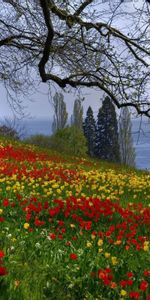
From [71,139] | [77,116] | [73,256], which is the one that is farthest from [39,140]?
[73,256]

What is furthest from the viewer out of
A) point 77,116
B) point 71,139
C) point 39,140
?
point 77,116

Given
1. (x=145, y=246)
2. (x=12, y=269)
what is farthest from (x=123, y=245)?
(x=12, y=269)

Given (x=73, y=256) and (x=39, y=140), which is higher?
(x=73, y=256)

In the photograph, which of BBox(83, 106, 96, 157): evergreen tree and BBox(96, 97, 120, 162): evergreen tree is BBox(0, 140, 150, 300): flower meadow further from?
BBox(83, 106, 96, 157): evergreen tree

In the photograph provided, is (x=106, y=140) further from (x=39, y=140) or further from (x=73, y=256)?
(x=73, y=256)

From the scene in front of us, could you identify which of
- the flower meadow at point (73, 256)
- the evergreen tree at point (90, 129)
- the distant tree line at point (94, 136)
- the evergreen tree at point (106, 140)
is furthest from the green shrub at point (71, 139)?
the flower meadow at point (73, 256)

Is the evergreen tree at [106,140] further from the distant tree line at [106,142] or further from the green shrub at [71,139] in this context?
the green shrub at [71,139]

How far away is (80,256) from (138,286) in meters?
0.98

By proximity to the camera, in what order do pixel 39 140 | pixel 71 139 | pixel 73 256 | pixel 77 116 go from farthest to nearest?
pixel 77 116 → pixel 71 139 → pixel 39 140 → pixel 73 256

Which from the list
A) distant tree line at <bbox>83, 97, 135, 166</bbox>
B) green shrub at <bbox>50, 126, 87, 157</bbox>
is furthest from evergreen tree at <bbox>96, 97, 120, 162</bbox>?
green shrub at <bbox>50, 126, 87, 157</bbox>

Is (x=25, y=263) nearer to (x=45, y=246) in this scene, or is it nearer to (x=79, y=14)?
(x=45, y=246)

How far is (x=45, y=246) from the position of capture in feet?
20.8

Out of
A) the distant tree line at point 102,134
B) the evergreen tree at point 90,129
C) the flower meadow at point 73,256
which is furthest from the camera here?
the evergreen tree at point 90,129

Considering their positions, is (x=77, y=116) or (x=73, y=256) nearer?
(x=73, y=256)
